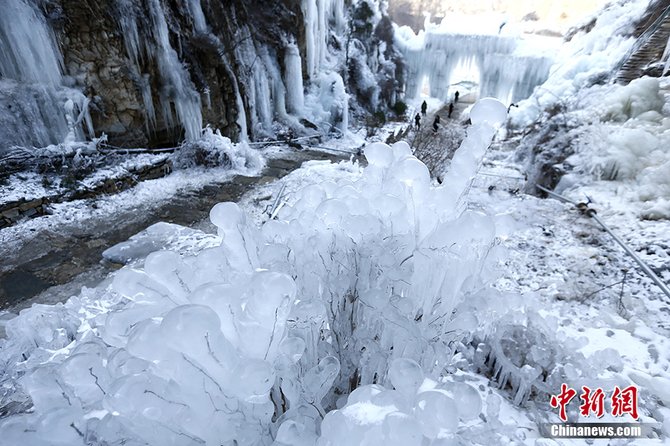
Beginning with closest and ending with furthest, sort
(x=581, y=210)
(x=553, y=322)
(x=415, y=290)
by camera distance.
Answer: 1. (x=415, y=290)
2. (x=553, y=322)
3. (x=581, y=210)

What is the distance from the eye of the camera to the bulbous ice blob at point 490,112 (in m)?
1.50

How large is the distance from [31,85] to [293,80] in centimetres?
753

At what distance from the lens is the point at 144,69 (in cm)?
714

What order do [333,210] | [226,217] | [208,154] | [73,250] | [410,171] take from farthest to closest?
1. [208,154]
2. [73,250]
3. [410,171]
4. [333,210]
5. [226,217]

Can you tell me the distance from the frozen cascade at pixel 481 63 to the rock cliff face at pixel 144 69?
32.7 feet

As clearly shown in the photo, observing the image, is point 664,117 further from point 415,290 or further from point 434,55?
point 434,55

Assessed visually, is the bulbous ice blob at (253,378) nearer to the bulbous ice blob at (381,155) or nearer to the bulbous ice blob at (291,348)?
the bulbous ice blob at (291,348)

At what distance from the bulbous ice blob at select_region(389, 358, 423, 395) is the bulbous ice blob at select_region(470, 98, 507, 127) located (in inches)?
44.7

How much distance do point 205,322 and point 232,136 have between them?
357 inches

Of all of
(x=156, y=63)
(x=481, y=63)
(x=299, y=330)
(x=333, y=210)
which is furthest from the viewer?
(x=481, y=63)

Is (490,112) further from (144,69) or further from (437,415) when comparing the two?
(144,69)

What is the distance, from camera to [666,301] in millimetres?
3049

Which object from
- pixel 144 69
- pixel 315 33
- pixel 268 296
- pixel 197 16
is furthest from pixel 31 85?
pixel 315 33

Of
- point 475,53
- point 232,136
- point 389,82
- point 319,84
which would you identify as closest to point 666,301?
point 232,136
